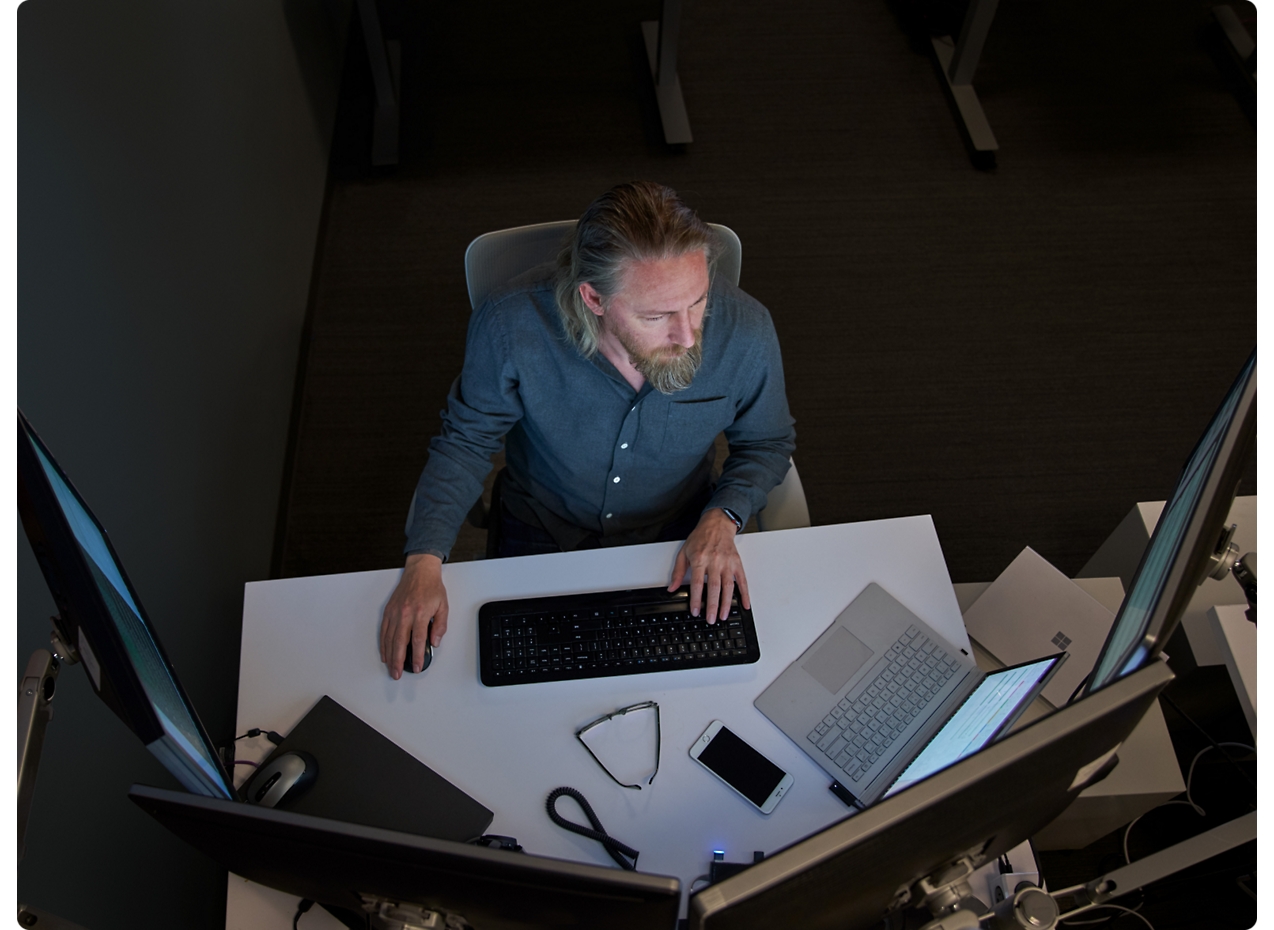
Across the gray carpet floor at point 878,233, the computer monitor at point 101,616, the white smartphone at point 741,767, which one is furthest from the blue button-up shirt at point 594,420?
the gray carpet floor at point 878,233

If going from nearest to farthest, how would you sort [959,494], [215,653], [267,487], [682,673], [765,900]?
1. [765,900]
2. [682,673]
3. [215,653]
4. [267,487]
5. [959,494]

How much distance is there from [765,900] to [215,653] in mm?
1535

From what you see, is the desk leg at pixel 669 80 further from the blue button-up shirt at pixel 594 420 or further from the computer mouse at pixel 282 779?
the computer mouse at pixel 282 779

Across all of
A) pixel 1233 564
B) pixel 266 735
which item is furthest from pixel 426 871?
pixel 1233 564

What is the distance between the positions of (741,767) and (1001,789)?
0.51m

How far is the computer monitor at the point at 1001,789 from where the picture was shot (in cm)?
73

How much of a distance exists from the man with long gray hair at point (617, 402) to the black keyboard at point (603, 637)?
1.5 inches

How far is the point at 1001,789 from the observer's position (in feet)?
Result: 2.65

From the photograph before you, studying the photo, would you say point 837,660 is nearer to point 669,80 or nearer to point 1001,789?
point 1001,789

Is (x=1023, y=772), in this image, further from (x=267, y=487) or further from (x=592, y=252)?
(x=267, y=487)

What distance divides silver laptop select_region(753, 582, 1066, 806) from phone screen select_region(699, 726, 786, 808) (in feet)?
0.20

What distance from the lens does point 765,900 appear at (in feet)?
2.38

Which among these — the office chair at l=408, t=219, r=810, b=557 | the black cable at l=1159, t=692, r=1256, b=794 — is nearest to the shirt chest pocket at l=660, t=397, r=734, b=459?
the office chair at l=408, t=219, r=810, b=557

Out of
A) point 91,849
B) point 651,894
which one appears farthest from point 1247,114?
point 91,849
